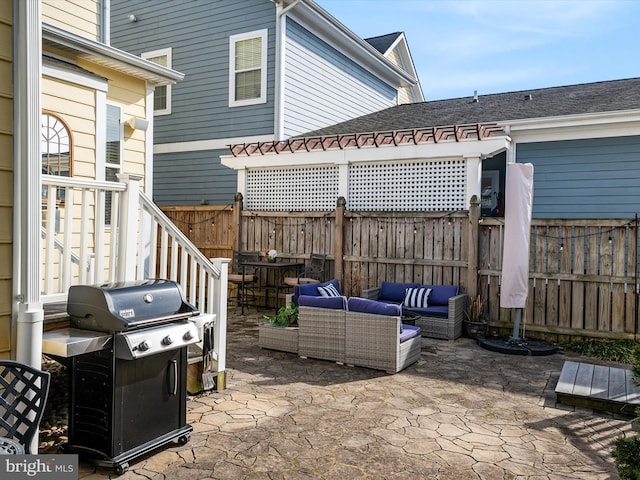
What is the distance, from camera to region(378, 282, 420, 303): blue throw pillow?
776 centimetres

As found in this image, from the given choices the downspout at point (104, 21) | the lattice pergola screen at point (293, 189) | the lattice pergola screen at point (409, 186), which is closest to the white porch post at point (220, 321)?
the downspout at point (104, 21)

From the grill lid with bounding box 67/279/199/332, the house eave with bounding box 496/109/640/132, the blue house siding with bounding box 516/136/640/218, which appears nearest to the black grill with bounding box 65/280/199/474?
the grill lid with bounding box 67/279/199/332

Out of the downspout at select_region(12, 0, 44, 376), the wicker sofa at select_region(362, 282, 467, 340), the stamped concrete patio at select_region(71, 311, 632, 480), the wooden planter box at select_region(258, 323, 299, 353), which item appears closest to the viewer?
the downspout at select_region(12, 0, 44, 376)

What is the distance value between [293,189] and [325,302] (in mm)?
4221

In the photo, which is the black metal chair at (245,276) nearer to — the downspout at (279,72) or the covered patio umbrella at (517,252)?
the downspout at (279,72)

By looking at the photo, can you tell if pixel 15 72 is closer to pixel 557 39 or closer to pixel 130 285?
pixel 130 285

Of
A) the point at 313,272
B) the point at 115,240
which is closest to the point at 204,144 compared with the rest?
the point at 313,272

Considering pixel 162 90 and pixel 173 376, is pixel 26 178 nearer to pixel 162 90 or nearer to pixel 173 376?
pixel 173 376

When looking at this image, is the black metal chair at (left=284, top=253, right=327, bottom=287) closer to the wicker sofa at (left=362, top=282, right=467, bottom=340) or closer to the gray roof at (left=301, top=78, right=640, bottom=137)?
the wicker sofa at (left=362, top=282, right=467, bottom=340)

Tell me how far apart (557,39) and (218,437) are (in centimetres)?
2430

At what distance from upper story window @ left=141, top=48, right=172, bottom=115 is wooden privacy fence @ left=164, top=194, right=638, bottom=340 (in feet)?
11.1

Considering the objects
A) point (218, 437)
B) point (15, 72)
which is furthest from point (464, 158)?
point (15, 72)

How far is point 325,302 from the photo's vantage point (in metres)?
5.72

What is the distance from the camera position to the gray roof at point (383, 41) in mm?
13706
